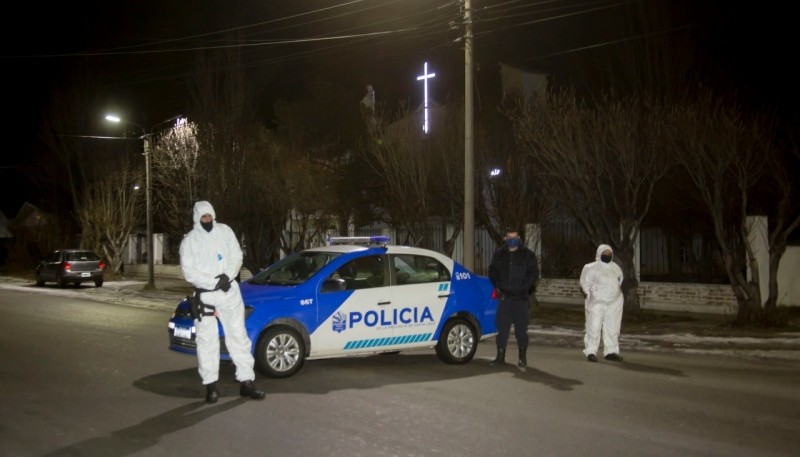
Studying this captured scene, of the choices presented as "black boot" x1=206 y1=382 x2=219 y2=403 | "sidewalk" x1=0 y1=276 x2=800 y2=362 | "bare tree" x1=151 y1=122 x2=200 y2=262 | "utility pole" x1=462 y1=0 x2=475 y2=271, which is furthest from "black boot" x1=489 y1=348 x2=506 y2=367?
"bare tree" x1=151 y1=122 x2=200 y2=262

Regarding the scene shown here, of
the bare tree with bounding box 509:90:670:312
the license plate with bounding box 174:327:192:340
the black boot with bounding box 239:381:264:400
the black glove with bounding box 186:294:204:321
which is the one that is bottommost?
the black boot with bounding box 239:381:264:400

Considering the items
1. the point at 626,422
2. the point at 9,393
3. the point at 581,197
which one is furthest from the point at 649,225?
the point at 9,393

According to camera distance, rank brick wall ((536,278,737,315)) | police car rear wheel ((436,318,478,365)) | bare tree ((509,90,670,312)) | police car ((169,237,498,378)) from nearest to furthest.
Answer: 1. police car ((169,237,498,378))
2. police car rear wheel ((436,318,478,365))
3. bare tree ((509,90,670,312))
4. brick wall ((536,278,737,315))

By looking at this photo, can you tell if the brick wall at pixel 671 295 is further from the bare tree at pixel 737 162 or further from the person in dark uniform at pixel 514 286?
the person in dark uniform at pixel 514 286

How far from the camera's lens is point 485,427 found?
21.4ft

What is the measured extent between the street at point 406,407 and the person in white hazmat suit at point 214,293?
1.15 feet

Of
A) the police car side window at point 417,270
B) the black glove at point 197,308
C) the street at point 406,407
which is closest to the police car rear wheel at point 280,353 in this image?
the street at point 406,407

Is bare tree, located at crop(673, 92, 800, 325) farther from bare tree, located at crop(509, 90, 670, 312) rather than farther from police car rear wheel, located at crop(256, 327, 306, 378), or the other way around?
police car rear wheel, located at crop(256, 327, 306, 378)

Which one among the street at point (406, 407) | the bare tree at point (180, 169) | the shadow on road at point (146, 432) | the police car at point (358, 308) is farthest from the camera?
the bare tree at point (180, 169)

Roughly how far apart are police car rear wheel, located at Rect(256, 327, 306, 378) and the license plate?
79 cm

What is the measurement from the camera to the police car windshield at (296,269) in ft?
30.5

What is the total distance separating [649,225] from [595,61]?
5.95 m

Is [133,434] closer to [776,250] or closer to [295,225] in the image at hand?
[776,250]

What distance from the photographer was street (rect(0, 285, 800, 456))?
599cm
